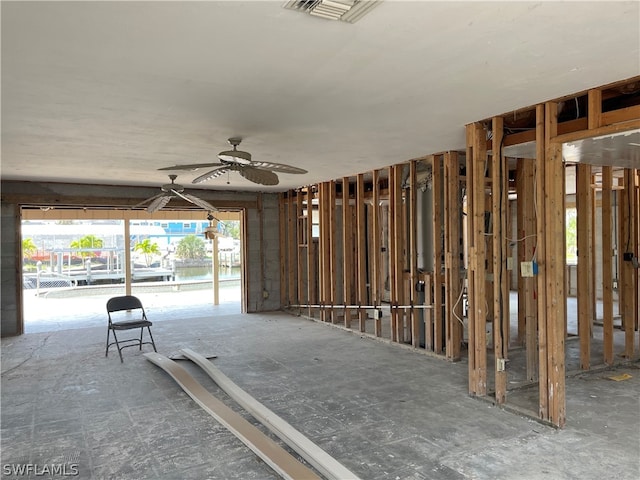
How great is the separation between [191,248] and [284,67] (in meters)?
15.9

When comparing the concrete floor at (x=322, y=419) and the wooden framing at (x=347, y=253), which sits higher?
the wooden framing at (x=347, y=253)

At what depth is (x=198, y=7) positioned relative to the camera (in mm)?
1883

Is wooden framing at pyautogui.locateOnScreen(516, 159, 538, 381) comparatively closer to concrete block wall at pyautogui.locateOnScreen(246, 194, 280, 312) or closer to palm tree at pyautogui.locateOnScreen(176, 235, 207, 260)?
concrete block wall at pyautogui.locateOnScreen(246, 194, 280, 312)

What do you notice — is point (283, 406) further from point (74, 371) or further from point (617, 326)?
point (617, 326)

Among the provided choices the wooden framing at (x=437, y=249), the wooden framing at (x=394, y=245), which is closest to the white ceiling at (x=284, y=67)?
the wooden framing at (x=437, y=249)

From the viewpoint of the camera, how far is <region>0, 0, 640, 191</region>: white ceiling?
6.52ft

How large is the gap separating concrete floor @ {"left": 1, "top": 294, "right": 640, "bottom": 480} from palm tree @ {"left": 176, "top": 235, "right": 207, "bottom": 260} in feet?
38.3

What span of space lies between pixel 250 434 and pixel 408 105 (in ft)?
8.93

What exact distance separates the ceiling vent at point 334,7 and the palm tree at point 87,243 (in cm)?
1485

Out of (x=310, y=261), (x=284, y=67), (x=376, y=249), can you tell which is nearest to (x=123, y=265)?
(x=310, y=261)

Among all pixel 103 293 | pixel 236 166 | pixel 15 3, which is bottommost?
pixel 103 293

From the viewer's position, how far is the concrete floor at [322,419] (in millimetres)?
2814

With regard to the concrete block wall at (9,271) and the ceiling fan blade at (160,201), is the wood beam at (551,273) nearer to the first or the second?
the ceiling fan blade at (160,201)

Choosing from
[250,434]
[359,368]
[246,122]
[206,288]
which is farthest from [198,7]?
[206,288]
